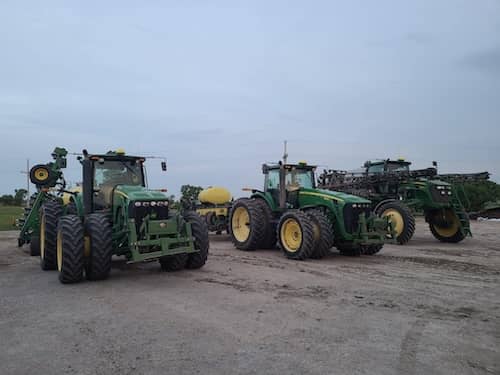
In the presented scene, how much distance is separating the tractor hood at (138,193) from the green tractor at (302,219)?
330 cm

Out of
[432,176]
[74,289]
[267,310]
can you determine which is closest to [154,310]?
[267,310]

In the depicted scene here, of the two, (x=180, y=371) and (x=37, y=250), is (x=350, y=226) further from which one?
(x=37, y=250)

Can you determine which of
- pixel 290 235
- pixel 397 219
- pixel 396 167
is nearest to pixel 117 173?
pixel 290 235

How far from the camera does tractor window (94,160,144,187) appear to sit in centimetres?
867

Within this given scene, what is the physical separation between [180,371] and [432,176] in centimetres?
1243

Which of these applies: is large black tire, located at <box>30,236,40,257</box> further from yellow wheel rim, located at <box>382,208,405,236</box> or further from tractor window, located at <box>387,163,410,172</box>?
tractor window, located at <box>387,163,410,172</box>

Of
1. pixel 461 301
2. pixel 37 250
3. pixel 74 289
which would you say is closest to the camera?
pixel 461 301

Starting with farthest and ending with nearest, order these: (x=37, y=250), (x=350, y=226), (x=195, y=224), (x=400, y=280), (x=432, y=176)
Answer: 1. (x=432, y=176)
2. (x=37, y=250)
3. (x=350, y=226)
4. (x=195, y=224)
5. (x=400, y=280)

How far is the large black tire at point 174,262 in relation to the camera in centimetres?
825

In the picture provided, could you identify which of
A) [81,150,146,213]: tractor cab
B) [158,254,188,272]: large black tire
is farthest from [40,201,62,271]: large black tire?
[158,254,188,272]: large black tire

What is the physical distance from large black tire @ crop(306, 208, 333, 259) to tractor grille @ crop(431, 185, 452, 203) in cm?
527

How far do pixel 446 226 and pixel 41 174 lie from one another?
39.8 ft

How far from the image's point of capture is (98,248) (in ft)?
23.4

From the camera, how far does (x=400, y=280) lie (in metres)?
7.42
